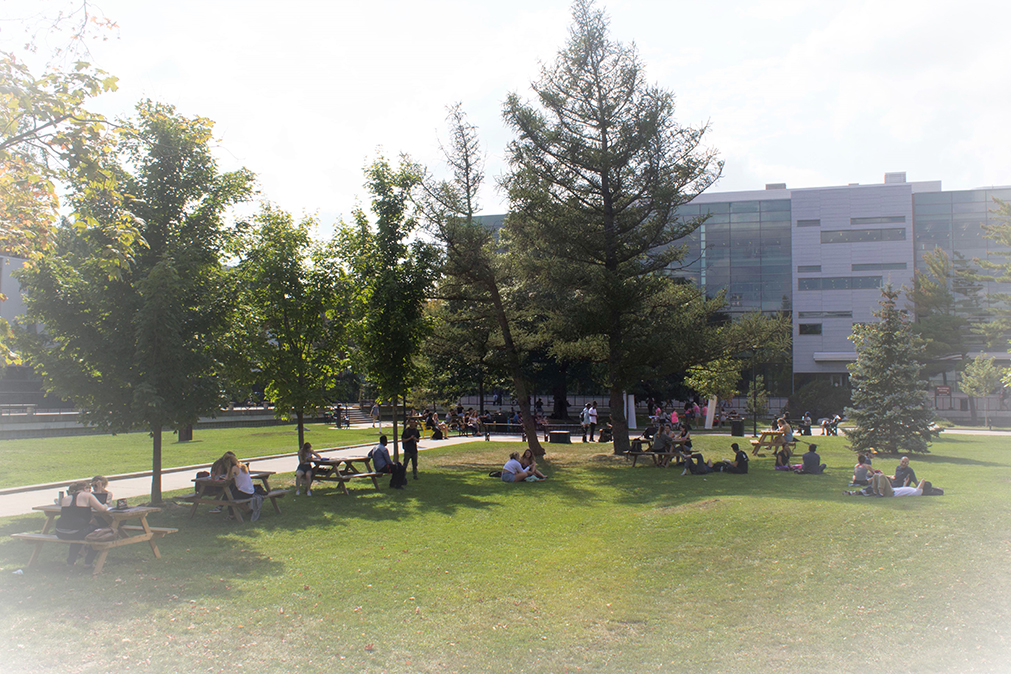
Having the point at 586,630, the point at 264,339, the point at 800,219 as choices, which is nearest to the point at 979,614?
the point at 586,630

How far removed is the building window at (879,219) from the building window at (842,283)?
4965mm

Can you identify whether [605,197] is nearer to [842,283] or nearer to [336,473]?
[336,473]

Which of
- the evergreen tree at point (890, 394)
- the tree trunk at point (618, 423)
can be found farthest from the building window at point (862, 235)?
the tree trunk at point (618, 423)

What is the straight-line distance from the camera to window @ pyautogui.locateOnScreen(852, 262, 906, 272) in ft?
195

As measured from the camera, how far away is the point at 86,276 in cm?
1205

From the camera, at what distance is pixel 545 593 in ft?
24.9

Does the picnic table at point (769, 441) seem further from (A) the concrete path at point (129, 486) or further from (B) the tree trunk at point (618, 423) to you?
(A) the concrete path at point (129, 486)

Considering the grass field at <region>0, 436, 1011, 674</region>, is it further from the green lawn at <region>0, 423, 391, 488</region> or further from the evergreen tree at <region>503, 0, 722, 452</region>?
the evergreen tree at <region>503, 0, 722, 452</region>

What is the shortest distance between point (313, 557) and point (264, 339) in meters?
9.05

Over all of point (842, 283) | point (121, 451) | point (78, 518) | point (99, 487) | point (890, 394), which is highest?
point (842, 283)

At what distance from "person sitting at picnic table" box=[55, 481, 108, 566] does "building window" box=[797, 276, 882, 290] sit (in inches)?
2444

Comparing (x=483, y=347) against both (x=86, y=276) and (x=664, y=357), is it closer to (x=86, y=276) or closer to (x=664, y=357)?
(x=664, y=357)

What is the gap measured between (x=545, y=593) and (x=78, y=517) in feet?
19.2

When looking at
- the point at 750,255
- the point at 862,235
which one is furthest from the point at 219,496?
the point at 862,235
